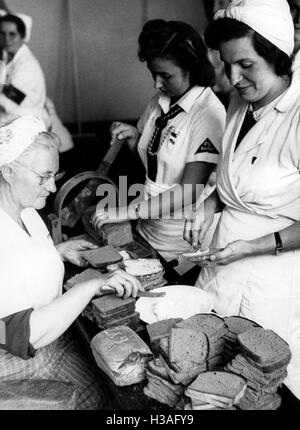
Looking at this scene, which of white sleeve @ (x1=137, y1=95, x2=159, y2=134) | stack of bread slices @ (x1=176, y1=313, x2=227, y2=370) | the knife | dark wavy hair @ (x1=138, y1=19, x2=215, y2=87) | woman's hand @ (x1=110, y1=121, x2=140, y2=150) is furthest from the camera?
woman's hand @ (x1=110, y1=121, x2=140, y2=150)

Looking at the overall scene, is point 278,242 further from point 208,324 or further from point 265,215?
point 208,324

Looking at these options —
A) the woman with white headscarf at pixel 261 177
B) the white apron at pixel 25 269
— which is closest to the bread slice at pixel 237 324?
the woman with white headscarf at pixel 261 177

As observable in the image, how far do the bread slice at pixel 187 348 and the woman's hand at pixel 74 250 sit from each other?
0.91m

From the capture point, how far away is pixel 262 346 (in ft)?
5.24

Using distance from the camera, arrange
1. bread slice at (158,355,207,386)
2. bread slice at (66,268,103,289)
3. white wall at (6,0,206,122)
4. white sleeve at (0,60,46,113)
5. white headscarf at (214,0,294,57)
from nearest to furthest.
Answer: bread slice at (158,355,207,386) < white headscarf at (214,0,294,57) < bread slice at (66,268,103,289) < white sleeve at (0,60,46,113) < white wall at (6,0,206,122)

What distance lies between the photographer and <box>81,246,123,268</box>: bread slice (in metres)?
2.36

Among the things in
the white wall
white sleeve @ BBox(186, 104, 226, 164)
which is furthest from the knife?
Answer: the white wall

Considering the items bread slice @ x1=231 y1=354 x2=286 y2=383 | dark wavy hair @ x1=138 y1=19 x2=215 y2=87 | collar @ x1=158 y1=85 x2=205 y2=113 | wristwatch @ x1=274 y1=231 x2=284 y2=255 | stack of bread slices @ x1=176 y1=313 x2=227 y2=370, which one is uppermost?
dark wavy hair @ x1=138 y1=19 x2=215 y2=87

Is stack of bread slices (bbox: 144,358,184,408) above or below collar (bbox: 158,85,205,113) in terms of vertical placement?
below

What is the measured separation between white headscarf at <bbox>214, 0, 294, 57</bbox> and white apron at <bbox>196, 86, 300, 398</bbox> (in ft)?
0.80

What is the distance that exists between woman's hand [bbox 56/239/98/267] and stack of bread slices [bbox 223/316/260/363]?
0.93m

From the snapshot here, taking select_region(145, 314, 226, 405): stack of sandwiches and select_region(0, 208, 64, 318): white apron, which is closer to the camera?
select_region(145, 314, 226, 405): stack of sandwiches

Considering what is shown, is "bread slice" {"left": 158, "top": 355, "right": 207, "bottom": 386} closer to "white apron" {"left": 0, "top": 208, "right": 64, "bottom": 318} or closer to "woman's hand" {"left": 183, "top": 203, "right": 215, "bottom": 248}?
"white apron" {"left": 0, "top": 208, "right": 64, "bottom": 318}

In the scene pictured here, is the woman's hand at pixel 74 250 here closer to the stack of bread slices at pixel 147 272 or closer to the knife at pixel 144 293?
the stack of bread slices at pixel 147 272
